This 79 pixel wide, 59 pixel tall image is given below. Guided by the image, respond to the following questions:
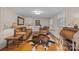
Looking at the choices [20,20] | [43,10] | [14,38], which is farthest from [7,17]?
[43,10]

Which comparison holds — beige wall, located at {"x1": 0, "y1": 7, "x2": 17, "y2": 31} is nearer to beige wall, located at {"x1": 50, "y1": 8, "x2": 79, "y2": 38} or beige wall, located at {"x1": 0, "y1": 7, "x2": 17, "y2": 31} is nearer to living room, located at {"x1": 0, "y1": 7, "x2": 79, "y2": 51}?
living room, located at {"x1": 0, "y1": 7, "x2": 79, "y2": 51}

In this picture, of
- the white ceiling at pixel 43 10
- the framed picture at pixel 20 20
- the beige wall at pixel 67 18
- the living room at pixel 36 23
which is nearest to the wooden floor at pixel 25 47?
the living room at pixel 36 23

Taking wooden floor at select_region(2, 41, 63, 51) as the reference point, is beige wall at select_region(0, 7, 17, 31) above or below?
above

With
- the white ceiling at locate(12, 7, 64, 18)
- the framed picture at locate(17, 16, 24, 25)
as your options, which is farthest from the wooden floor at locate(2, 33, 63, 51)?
the white ceiling at locate(12, 7, 64, 18)

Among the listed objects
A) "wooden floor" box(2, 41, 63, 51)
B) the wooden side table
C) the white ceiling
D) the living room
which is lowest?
"wooden floor" box(2, 41, 63, 51)

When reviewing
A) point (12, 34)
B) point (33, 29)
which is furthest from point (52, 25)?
point (12, 34)

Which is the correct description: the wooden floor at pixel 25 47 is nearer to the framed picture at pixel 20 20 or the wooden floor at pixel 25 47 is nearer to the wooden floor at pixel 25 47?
the wooden floor at pixel 25 47

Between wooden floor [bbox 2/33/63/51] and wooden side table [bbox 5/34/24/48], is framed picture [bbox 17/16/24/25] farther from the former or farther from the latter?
wooden floor [bbox 2/33/63/51]

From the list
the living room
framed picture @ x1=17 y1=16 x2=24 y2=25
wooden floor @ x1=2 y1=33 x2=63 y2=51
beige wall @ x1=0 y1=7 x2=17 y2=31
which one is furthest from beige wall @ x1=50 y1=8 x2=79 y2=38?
A: beige wall @ x1=0 y1=7 x2=17 y2=31

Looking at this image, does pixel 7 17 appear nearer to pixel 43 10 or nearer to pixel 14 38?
pixel 14 38

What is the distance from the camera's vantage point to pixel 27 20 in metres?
2.48
